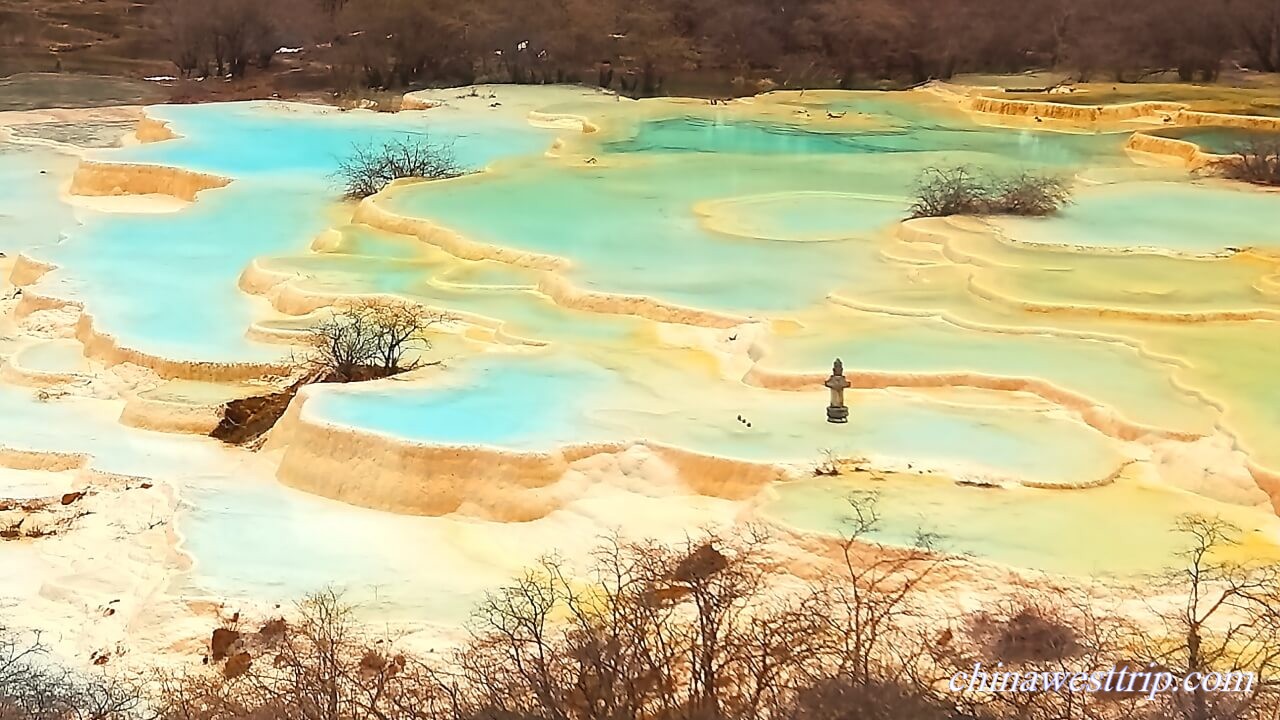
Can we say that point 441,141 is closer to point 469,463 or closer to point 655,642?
point 469,463

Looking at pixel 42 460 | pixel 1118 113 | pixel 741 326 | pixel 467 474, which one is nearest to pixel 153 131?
pixel 1118 113

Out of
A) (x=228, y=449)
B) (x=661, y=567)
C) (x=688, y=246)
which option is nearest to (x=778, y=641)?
(x=661, y=567)

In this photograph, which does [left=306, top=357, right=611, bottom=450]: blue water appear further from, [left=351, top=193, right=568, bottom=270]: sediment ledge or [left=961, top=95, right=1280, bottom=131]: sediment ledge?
[left=961, top=95, right=1280, bottom=131]: sediment ledge

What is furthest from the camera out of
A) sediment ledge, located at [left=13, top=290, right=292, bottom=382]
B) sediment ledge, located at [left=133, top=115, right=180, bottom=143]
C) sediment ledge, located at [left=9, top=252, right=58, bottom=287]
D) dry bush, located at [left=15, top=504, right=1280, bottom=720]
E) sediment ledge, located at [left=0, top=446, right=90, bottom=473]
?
sediment ledge, located at [left=133, top=115, right=180, bottom=143]

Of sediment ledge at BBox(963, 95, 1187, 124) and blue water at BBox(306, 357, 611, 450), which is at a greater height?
sediment ledge at BBox(963, 95, 1187, 124)


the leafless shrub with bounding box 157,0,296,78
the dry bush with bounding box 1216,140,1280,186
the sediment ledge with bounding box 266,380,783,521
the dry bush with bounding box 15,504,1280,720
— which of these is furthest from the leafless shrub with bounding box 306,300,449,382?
the leafless shrub with bounding box 157,0,296,78

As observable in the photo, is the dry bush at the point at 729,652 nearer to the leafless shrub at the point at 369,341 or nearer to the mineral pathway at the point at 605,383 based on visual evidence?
the mineral pathway at the point at 605,383

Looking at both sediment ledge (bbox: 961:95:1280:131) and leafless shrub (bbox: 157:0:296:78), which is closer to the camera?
sediment ledge (bbox: 961:95:1280:131)
